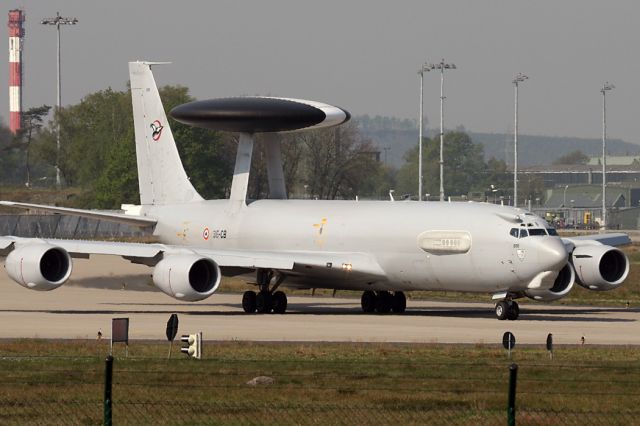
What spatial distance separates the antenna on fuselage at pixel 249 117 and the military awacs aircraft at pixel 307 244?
0.05 meters

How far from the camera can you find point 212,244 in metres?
56.8

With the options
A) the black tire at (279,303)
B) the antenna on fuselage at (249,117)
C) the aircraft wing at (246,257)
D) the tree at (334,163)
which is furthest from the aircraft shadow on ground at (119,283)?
the tree at (334,163)

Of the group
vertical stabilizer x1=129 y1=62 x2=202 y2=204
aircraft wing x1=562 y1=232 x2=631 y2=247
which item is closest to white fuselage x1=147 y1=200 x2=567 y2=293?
vertical stabilizer x1=129 y1=62 x2=202 y2=204

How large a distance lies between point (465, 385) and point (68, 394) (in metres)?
7.30

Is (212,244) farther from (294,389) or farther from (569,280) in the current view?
(294,389)

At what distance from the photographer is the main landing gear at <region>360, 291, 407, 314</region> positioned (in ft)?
173

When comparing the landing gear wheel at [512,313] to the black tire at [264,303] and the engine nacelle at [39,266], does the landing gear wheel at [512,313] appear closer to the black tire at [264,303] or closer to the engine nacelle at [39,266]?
the black tire at [264,303]

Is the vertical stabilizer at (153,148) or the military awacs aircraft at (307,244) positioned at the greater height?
the vertical stabilizer at (153,148)

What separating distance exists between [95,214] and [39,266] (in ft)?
20.9

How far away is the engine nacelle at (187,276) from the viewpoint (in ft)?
157

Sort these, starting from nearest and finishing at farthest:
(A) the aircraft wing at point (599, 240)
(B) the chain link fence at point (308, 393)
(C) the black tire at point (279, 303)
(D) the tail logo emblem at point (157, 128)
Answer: (B) the chain link fence at point (308, 393) → (C) the black tire at point (279, 303) → (A) the aircraft wing at point (599, 240) → (D) the tail logo emblem at point (157, 128)

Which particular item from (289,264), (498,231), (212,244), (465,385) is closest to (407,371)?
(465,385)

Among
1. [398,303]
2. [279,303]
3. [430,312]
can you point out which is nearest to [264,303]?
[279,303]

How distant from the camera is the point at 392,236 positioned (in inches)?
1975
